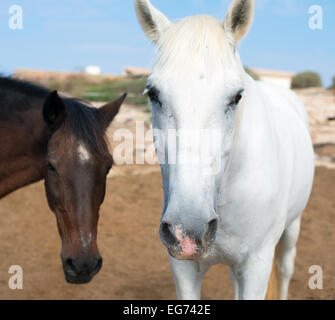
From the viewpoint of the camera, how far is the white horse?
1.72m

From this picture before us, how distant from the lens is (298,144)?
10.7 feet

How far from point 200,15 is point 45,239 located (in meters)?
5.37

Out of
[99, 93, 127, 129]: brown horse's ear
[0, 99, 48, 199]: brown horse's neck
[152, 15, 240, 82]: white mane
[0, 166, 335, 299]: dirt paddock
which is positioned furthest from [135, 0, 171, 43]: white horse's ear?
[0, 166, 335, 299]: dirt paddock

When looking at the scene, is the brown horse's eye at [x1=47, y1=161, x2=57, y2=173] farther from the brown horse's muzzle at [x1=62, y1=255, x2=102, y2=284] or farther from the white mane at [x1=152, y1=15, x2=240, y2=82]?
the white mane at [x1=152, y1=15, x2=240, y2=82]

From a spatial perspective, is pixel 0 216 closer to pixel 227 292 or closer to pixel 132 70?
pixel 227 292

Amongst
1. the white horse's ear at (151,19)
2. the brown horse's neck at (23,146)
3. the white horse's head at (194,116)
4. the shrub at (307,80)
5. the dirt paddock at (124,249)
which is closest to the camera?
the white horse's head at (194,116)

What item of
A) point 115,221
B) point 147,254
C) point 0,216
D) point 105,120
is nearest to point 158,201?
point 115,221

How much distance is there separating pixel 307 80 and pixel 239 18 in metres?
29.4

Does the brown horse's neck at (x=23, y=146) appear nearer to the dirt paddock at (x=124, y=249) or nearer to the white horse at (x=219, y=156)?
the white horse at (x=219, y=156)

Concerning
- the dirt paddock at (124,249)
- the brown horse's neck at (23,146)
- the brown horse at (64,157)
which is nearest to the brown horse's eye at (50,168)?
Result: the brown horse at (64,157)

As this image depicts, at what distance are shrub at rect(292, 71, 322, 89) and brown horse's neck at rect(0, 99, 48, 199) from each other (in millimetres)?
28879

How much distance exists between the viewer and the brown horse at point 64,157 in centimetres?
258

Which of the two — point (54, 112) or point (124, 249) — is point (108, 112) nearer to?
point (54, 112)

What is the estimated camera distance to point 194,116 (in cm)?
176
